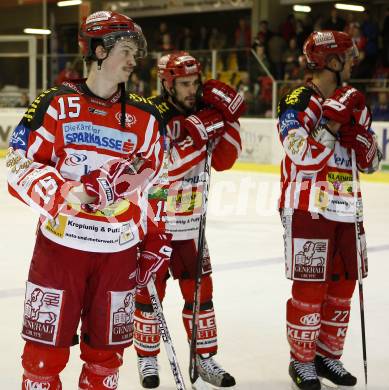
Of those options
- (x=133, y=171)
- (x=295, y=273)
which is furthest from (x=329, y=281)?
(x=133, y=171)

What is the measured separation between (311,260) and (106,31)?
120cm

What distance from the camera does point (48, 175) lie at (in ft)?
6.77

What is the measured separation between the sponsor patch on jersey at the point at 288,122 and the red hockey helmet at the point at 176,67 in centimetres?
38

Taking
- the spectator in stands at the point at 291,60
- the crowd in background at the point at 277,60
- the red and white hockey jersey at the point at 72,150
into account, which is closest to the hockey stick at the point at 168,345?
the red and white hockey jersey at the point at 72,150

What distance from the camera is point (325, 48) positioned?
289 centimetres

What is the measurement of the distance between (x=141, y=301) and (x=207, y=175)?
542 mm

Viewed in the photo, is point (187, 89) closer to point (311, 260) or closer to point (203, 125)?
point (203, 125)

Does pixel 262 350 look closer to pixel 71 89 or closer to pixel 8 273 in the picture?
pixel 71 89

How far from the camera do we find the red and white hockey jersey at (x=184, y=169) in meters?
2.91

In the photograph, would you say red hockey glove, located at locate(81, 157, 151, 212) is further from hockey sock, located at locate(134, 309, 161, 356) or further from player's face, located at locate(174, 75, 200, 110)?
hockey sock, located at locate(134, 309, 161, 356)

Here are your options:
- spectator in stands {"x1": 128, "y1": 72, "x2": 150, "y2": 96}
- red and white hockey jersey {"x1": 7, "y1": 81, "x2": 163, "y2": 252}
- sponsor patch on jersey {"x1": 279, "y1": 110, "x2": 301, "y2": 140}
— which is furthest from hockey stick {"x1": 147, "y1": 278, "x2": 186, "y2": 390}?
spectator in stands {"x1": 128, "y1": 72, "x2": 150, "y2": 96}

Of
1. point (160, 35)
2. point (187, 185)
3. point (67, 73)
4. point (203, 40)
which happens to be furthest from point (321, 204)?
point (160, 35)

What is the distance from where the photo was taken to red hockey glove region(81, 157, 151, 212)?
2.02m

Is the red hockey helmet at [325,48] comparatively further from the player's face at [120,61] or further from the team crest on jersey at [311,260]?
the player's face at [120,61]
